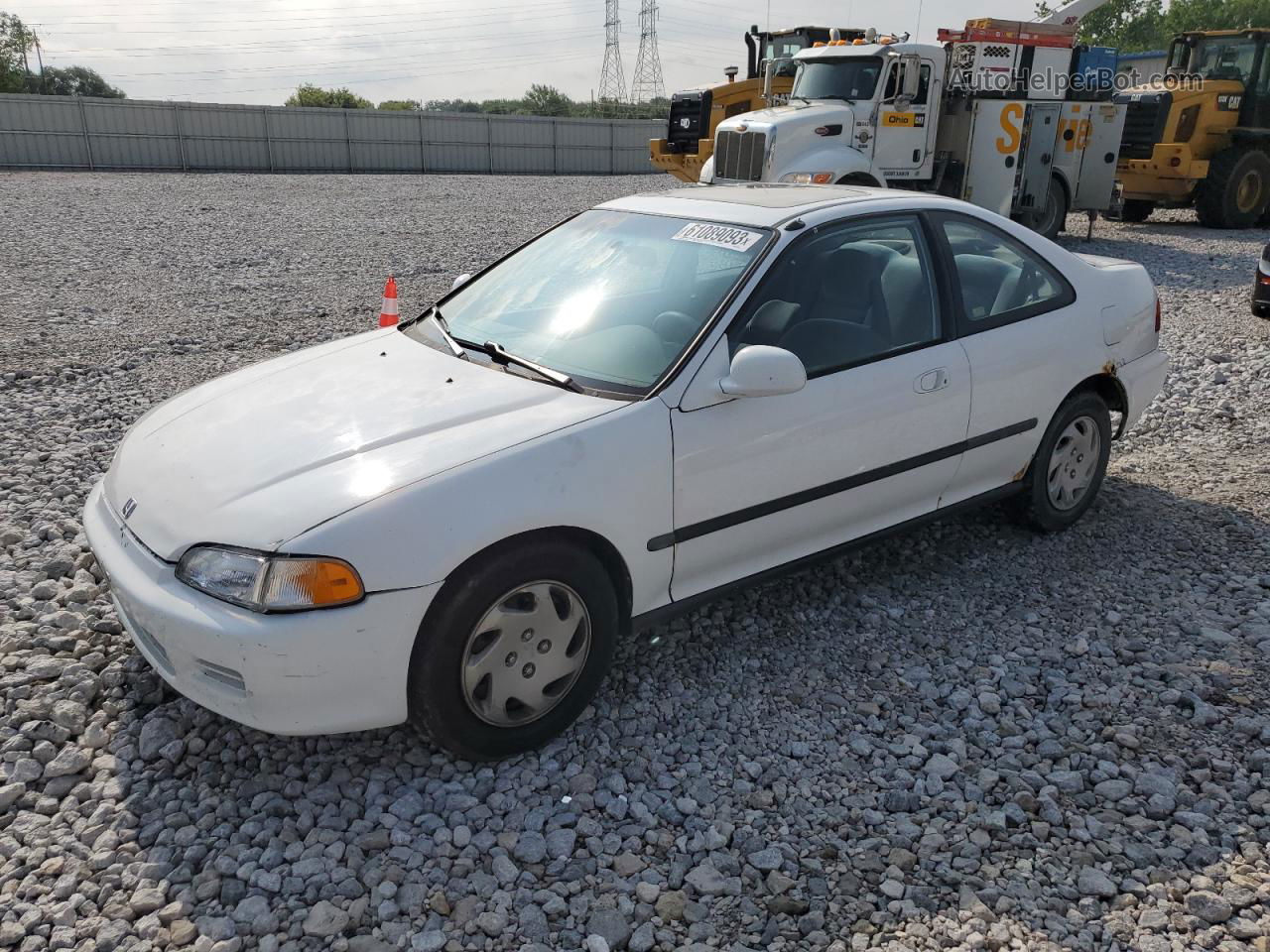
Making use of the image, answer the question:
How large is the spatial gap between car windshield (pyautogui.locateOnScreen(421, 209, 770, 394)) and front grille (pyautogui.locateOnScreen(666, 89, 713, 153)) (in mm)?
14070

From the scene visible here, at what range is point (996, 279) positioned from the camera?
4363 mm

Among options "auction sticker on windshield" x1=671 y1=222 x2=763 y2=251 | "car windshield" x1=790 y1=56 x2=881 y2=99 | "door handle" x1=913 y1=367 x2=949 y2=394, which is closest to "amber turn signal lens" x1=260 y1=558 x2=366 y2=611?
"auction sticker on windshield" x1=671 y1=222 x2=763 y2=251

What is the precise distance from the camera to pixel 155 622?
2871mm

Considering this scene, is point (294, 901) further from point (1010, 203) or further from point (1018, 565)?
point (1010, 203)

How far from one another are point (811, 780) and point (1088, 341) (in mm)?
2586

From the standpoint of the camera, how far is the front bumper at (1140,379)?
4.85m

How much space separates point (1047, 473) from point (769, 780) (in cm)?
231

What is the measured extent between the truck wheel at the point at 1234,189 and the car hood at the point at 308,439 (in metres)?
17.0

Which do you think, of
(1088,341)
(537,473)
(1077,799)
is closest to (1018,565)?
(1088,341)

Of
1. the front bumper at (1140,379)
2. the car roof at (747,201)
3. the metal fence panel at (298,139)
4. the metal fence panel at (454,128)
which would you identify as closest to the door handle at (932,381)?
the car roof at (747,201)

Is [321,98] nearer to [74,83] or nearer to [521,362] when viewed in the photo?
[74,83]

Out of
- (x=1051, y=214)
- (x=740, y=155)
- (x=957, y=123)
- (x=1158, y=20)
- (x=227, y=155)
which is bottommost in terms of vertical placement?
(x=227, y=155)

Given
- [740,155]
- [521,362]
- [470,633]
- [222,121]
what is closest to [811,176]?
[740,155]

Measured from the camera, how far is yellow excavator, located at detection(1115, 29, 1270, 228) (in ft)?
53.8
